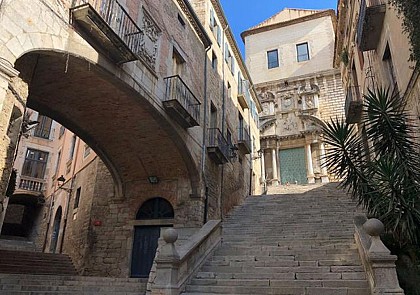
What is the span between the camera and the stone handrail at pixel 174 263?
631 centimetres

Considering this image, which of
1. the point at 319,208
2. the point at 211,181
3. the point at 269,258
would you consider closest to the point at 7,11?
the point at 269,258

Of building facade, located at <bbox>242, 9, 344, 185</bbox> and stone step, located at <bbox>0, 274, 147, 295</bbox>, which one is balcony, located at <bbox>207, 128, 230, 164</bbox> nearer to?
stone step, located at <bbox>0, 274, 147, 295</bbox>

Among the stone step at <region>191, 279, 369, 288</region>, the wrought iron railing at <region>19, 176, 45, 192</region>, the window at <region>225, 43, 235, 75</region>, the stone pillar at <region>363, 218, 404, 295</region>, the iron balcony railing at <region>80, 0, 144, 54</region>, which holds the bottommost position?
the stone step at <region>191, 279, 369, 288</region>

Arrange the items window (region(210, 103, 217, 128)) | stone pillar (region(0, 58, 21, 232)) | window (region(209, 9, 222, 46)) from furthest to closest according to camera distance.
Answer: window (region(209, 9, 222, 46))
window (region(210, 103, 217, 128))
stone pillar (region(0, 58, 21, 232))

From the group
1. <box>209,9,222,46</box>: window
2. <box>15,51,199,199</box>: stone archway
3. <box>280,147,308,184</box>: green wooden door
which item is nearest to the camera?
<box>15,51,199,199</box>: stone archway

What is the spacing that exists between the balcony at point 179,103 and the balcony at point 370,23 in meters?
5.46

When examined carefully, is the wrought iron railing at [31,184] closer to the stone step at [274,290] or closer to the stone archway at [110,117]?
the stone archway at [110,117]

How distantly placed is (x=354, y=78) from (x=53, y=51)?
1413 centimetres

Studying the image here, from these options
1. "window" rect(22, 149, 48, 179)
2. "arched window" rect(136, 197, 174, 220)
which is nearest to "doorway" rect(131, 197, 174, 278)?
"arched window" rect(136, 197, 174, 220)

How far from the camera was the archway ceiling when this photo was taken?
24.6 ft

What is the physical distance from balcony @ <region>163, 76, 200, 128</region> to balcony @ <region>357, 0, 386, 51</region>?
5.46 meters

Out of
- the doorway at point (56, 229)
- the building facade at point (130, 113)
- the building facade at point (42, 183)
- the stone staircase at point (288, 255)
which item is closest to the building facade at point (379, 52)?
the stone staircase at point (288, 255)

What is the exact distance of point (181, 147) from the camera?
10.6m

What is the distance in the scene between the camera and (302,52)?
27.5m
